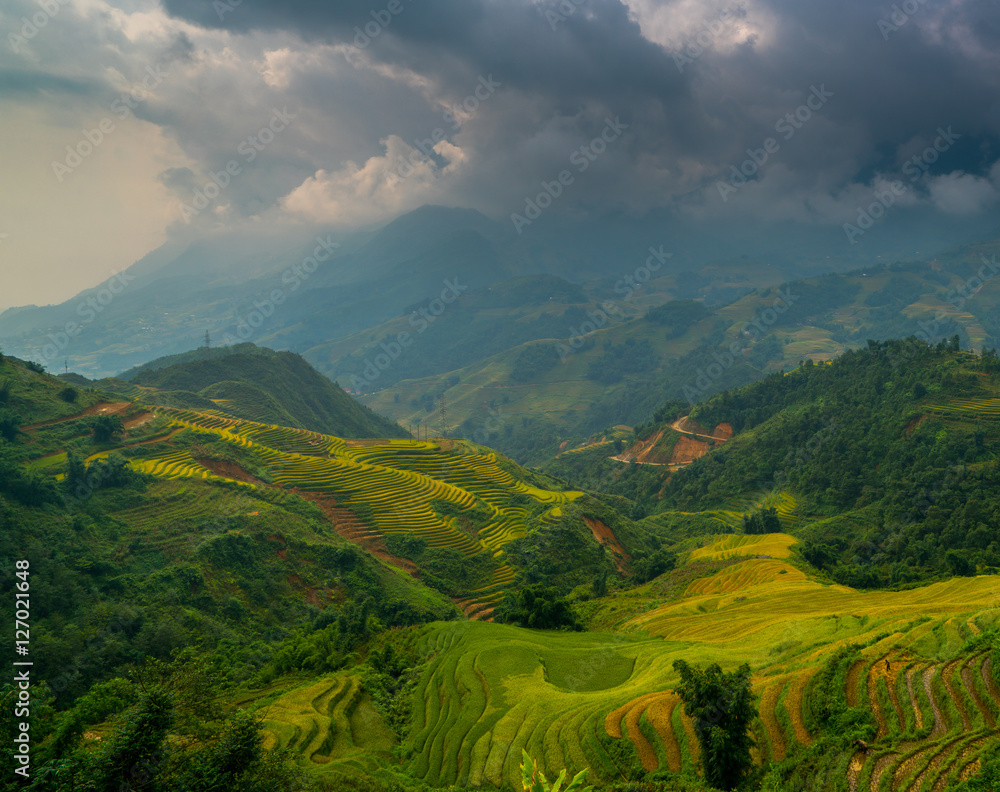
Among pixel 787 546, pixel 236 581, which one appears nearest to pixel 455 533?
pixel 236 581

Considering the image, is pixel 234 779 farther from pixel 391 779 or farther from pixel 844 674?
pixel 844 674

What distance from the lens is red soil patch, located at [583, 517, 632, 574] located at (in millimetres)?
72287

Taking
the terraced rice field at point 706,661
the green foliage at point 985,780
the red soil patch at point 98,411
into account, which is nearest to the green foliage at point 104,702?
the terraced rice field at point 706,661

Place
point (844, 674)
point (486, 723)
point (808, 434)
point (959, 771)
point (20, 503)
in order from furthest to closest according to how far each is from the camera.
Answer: point (808, 434)
point (20, 503)
point (486, 723)
point (844, 674)
point (959, 771)

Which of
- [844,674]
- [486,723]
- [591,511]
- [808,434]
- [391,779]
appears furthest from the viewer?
[808,434]

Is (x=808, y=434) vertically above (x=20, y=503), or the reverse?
(x=808, y=434)

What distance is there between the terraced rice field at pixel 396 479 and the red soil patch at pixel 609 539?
18.4 ft

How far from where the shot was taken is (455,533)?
6512 centimetres

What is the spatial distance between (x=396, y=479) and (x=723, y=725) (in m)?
58.5

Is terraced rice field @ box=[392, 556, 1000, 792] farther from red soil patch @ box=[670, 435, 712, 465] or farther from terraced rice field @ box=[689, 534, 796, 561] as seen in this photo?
red soil patch @ box=[670, 435, 712, 465]

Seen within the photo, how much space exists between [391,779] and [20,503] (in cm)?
3684

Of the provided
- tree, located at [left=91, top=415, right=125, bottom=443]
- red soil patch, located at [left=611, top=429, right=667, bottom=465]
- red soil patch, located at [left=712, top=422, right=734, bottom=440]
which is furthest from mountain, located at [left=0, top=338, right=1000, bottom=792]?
red soil patch, located at [left=611, top=429, right=667, bottom=465]

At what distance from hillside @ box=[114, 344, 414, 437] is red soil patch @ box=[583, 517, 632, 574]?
61.7 m

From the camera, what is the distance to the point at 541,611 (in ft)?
143
